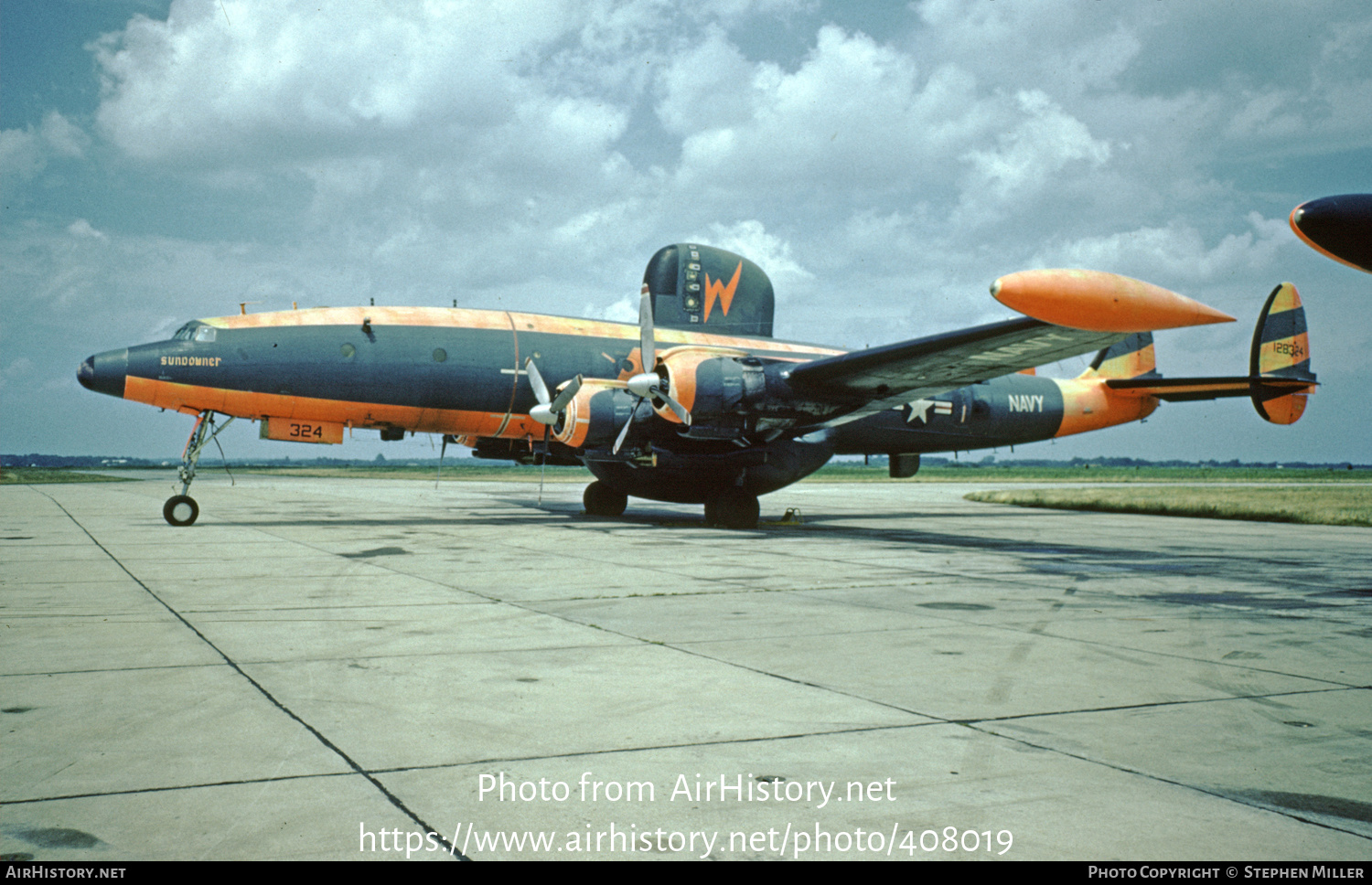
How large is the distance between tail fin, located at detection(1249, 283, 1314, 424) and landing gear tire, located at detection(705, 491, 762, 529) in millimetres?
13139

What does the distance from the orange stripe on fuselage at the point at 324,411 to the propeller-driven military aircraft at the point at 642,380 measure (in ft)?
0.12

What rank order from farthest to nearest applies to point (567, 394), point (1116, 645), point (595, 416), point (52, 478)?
point (52, 478) < point (567, 394) < point (595, 416) < point (1116, 645)

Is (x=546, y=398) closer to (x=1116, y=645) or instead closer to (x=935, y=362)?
(x=935, y=362)

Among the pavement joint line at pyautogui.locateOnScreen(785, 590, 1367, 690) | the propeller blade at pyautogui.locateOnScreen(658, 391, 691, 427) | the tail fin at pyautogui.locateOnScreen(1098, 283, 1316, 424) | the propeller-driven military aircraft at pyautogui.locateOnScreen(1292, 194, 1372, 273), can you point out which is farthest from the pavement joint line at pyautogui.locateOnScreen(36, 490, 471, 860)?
the tail fin at pyautogui.locateOnScreen(1098, 283, 1316, 424)

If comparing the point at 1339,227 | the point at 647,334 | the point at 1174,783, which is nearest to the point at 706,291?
the point at 647,334

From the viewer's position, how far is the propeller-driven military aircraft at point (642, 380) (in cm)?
1669

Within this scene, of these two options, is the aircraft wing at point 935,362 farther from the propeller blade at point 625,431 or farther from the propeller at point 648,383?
the propeller blade at point 625,431

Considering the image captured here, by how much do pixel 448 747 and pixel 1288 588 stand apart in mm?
9896

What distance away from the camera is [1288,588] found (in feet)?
34.0

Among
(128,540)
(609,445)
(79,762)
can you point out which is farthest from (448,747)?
(609,445)

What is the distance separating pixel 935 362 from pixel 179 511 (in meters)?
14.0

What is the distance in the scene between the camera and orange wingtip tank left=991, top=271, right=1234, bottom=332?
859 cm

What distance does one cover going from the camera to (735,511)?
1931 cm

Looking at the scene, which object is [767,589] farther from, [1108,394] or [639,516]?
[1108,394]
